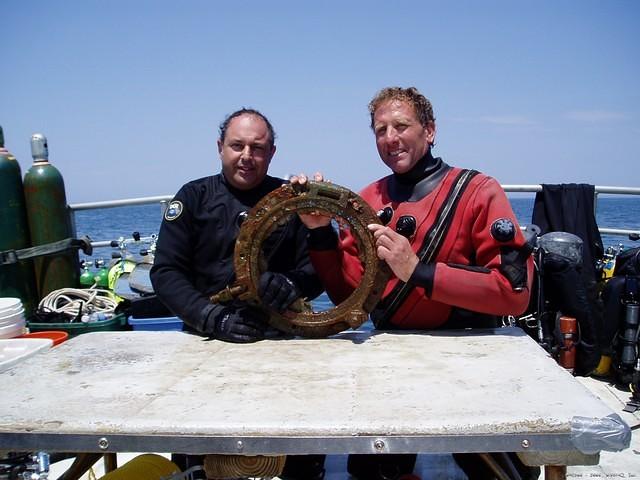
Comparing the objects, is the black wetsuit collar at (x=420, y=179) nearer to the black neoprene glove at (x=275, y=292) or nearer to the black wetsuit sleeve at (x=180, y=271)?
the black neoprene glove at (x=275, y=292)

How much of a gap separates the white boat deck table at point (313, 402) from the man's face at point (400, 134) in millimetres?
801

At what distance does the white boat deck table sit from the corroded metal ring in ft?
0.61

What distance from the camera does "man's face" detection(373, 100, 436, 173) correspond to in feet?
8.22

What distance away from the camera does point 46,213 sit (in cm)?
459

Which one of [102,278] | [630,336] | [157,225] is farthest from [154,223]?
[630,336]

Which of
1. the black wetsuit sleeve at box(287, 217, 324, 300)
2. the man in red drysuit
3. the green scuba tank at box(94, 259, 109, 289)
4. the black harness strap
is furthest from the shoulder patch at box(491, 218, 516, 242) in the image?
the green scuba tank at box(94, 259, 109, 289)

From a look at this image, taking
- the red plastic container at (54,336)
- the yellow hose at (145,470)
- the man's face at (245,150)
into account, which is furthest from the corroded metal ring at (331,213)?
the red plastic container at (54,336)

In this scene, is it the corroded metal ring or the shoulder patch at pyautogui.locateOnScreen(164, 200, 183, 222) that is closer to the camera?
the corroded metal ring

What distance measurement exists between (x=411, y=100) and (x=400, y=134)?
16cm

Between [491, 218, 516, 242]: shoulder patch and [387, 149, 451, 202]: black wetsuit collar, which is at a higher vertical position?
[387, 149, 451, 202]: black wetsuit collar

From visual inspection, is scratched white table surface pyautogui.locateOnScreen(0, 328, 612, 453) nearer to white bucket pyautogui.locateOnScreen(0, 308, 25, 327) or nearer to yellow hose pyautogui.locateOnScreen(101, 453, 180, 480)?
yellow hose pyautogui.locateOnScreen(101, 453, 180, 480)

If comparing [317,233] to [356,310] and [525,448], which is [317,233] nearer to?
[356,310]

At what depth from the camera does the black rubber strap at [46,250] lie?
434cm

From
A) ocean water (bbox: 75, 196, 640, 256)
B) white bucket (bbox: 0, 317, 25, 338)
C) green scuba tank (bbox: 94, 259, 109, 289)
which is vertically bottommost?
ocean water (bbox: 75, 196, 640, 256)
